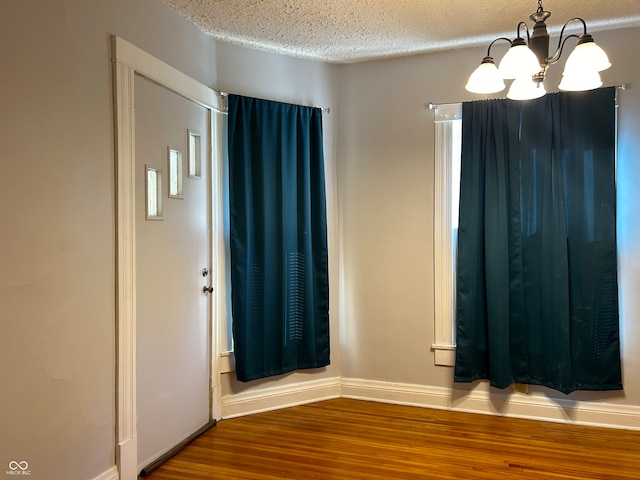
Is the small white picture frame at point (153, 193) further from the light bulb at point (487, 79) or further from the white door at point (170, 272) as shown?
the light bulb at point (487, 79)

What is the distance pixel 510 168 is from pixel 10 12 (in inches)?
108

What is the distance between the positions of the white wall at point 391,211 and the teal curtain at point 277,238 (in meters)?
0.25

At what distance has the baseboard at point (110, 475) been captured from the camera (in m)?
2.19

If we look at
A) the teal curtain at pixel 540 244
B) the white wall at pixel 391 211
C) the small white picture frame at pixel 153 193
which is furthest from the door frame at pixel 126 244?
the teal curtain at pixel 540 244

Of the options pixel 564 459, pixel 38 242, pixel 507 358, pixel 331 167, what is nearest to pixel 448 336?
A: pixel 507 358

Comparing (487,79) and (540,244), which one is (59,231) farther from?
(540,244)

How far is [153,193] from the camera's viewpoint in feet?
8.38

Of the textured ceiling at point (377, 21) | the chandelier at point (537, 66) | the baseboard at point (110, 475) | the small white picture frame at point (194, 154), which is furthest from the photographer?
the small white picture frame at point (194, 154)

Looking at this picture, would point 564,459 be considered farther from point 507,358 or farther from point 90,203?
point 90,203

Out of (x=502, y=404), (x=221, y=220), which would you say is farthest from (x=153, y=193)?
(x=502, y=404)

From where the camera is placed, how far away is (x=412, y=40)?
3.09m

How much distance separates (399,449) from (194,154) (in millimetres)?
2123

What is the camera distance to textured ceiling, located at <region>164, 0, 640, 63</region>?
2.60m

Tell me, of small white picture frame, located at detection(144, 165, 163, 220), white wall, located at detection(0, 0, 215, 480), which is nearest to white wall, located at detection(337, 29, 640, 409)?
small white picture frame, located at detection(144, 165, 163, 220)
